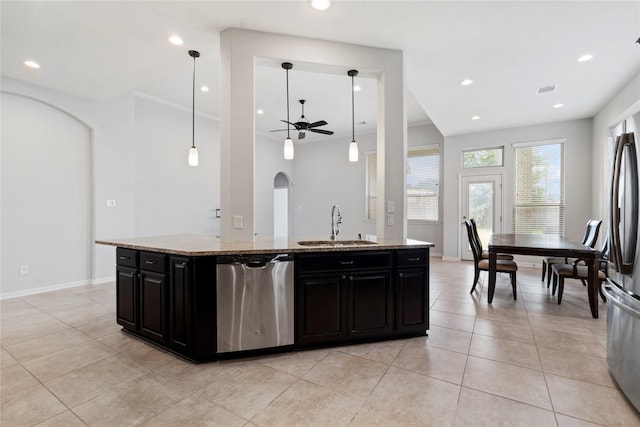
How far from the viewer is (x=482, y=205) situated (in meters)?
6.70

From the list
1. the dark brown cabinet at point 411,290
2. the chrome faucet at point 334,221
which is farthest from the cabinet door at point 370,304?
the chrome faucet at point 334,221

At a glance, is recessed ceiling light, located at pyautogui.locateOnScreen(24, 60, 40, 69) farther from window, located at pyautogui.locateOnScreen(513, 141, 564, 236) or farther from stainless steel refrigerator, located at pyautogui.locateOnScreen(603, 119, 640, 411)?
window, located at pyautogui.locateOnScreen(513, 141, 564, 236)

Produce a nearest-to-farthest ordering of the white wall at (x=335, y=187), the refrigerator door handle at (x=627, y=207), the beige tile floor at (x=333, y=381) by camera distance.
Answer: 1. the beige tile floor at (x=333, y=381)
2. the refrigerator door handle at (x=627, y=207)
3. the white wall at (x=335, y=187)

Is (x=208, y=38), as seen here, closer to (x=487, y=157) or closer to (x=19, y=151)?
(x=19, y=151)

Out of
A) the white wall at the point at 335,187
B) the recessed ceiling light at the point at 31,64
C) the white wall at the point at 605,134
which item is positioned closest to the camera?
the recessed ceiling light at the point at 31,64

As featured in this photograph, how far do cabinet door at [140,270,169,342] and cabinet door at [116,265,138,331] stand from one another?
103mm

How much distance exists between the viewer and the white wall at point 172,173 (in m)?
5.28

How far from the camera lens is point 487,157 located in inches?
264

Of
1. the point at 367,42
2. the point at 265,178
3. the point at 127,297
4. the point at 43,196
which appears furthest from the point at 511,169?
the point at 43,196

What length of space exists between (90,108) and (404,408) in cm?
578

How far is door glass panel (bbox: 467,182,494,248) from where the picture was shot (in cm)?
664

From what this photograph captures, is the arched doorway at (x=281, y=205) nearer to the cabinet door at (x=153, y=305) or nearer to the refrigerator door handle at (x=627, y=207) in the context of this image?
the cabinet door at (x=153, y=305)

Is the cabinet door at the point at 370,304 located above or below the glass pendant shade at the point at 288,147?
below

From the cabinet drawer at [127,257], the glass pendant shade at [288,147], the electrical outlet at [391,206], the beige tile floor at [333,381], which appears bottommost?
the beige tile floor at [333,381]
